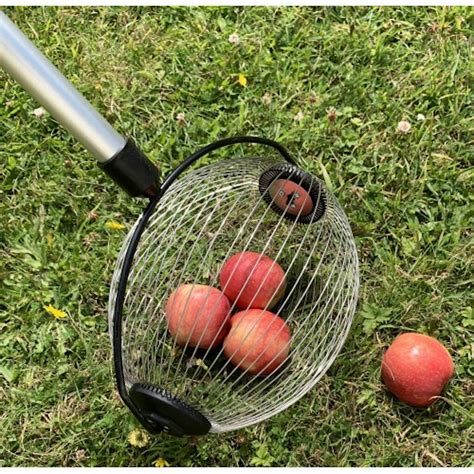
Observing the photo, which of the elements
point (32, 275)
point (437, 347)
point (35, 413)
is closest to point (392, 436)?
point (437, 347)

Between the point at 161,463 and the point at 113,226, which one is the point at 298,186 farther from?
the point at 161,463

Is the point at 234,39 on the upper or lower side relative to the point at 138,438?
upper

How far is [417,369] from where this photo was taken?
5.30ft

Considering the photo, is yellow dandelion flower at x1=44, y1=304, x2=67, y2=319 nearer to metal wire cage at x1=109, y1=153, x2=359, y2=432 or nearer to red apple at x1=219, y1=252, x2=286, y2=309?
metal wire cage at x1=109, y1=153, x2=359, y2=432

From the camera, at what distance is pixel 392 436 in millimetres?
1702

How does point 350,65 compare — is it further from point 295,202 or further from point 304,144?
point 295,202

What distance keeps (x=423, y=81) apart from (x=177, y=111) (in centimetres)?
76

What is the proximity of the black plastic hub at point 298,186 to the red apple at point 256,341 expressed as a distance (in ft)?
0.79

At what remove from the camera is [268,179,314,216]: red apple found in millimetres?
1519

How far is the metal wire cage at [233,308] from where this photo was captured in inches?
58.7

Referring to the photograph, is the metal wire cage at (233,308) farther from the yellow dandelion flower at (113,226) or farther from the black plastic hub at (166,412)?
the yellow dandelion flower at (113,226)

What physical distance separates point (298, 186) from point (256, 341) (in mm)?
355

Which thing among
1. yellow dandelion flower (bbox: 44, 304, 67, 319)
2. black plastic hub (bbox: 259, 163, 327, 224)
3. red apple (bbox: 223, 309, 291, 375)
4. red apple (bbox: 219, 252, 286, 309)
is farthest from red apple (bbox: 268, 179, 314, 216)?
yellow dandelion flower (bbox: 44, 304, 67, 319)

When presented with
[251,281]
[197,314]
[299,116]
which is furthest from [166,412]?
[299,116]
